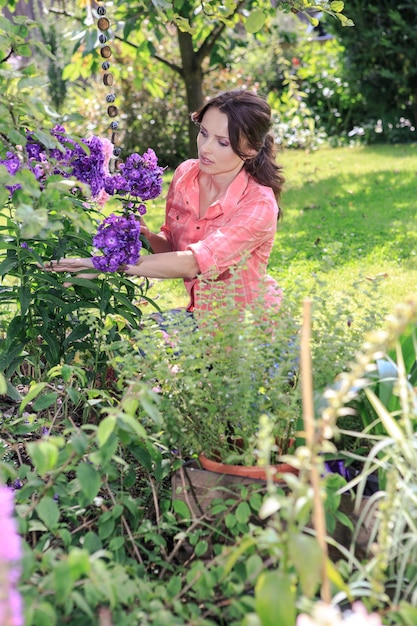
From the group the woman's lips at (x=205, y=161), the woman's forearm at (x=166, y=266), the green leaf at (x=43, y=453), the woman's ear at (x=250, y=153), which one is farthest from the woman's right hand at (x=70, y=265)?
the green leaf at (x=43, y=453)

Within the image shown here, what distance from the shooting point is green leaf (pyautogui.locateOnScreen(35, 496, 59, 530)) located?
1627 mm

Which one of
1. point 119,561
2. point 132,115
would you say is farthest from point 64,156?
point 132,115

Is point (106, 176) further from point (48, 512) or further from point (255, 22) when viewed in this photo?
point (48, 512)

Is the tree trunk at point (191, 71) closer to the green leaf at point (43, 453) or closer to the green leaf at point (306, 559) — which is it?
the green leaf at point (43, 453)

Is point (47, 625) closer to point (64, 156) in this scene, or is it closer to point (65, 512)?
point (65, 512)

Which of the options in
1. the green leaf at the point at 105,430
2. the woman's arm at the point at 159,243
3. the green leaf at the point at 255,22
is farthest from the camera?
the woman's arm at the point at 159,243

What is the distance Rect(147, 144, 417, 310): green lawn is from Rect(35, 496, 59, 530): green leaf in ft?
6.08

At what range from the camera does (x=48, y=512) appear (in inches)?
64.7

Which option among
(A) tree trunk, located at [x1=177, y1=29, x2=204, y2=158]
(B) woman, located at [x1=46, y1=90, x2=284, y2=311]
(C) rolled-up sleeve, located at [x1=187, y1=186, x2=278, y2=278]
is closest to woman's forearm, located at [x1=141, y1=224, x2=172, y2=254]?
(B) woman, located at [x1=46, y1=90, x2=284, y2=311]

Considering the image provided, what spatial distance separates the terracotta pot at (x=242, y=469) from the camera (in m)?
1.89

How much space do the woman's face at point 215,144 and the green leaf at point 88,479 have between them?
1615 mm

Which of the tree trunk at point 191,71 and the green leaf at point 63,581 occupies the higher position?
the tree trunk at point 191,71

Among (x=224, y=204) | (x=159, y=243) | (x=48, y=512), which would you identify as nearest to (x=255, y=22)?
(x=224, y=204)

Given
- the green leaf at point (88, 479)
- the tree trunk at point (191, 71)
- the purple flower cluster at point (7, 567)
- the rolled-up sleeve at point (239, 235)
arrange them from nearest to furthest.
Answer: the purple flower cluster at point (7, 567) → the green leaf at point (88, 479) → the rolled-up sleeve at point (239, 235) → the tree trunk at point (191, 71)
